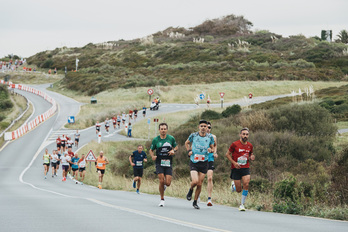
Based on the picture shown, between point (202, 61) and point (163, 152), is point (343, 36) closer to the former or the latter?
point (202, 61)

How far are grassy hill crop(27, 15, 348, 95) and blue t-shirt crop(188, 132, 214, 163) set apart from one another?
66997mm

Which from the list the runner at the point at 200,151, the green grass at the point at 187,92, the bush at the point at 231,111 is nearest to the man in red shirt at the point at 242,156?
the runner at the point at 200,151

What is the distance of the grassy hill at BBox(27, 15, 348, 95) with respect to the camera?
81.8 meters

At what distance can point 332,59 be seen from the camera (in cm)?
9362

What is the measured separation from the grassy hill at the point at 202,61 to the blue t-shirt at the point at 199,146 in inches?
2638

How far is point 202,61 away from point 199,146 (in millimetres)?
98140

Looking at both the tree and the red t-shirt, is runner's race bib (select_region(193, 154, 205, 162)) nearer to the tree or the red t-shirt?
the red t-shirt

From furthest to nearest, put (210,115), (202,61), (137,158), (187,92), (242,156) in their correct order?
(202,61)
(187,92)
(210,115)
(137,158)
(242,156)

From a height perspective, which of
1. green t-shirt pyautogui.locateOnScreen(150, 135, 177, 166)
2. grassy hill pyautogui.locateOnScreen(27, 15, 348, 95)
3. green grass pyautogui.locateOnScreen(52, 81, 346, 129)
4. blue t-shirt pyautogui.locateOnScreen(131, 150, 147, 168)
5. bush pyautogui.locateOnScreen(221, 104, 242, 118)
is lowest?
blue t-shirt pyautogui.locateOnScreen(131, 150, 147, 168)

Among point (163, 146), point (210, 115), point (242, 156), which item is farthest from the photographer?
point (210, 115)

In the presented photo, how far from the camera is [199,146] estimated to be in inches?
437

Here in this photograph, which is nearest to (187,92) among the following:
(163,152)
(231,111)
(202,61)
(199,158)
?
(231,111)

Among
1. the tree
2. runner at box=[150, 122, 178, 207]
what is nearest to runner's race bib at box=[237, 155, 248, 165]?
runner at box=[150, 122, 178, 207]

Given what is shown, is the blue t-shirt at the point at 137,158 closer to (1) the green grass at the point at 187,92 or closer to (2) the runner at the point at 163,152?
(2) the runner at the point at 163,152
